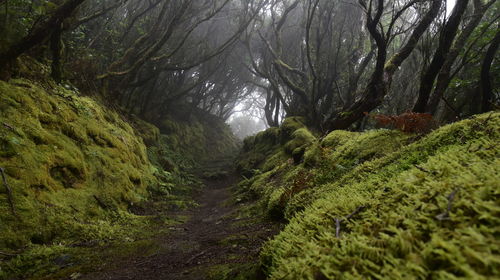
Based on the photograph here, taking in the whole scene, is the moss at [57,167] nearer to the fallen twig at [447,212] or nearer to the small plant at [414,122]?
the fallen twig at [447,212]

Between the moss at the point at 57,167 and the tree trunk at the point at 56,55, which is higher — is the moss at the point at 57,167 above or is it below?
below

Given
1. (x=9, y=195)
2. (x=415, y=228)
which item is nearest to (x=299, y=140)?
(x=9, y=195)

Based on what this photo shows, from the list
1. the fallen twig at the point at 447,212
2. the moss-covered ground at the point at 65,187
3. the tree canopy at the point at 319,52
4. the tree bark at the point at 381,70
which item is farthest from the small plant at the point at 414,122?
the moss-covered ground at the point at 65,187

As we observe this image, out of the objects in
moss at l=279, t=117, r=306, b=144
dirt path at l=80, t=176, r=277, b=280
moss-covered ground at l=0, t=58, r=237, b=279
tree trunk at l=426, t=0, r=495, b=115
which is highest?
tree trunk at l=426, t=0, r=495, b=115

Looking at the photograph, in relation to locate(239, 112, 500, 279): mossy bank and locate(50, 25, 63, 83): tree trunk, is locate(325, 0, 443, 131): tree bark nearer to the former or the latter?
locate(239, 112, 500, 279): mossy bank

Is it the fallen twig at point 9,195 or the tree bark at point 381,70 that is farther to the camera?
the tree bark at point 381,70

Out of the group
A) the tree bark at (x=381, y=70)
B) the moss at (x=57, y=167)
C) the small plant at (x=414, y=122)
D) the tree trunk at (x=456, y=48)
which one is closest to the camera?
the moss at (x=57, y=167)

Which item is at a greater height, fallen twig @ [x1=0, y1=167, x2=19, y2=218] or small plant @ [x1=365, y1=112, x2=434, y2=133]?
small plant @ [x1=365, y1=112, x2=434, y2=133]

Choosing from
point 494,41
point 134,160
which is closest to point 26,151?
point 134,160

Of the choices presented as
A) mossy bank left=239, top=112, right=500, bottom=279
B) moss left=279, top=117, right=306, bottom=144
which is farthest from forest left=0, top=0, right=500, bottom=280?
moss left=279, top=117, right=306, bottom=144

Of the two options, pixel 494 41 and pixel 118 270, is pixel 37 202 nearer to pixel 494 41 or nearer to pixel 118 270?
pixel 118 270

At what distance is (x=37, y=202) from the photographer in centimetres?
377

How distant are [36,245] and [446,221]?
4.04 meters

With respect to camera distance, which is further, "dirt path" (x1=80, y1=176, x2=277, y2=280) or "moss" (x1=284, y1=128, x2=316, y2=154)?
"moss" (x1=284, y1=128, x2=316, y2=154)
